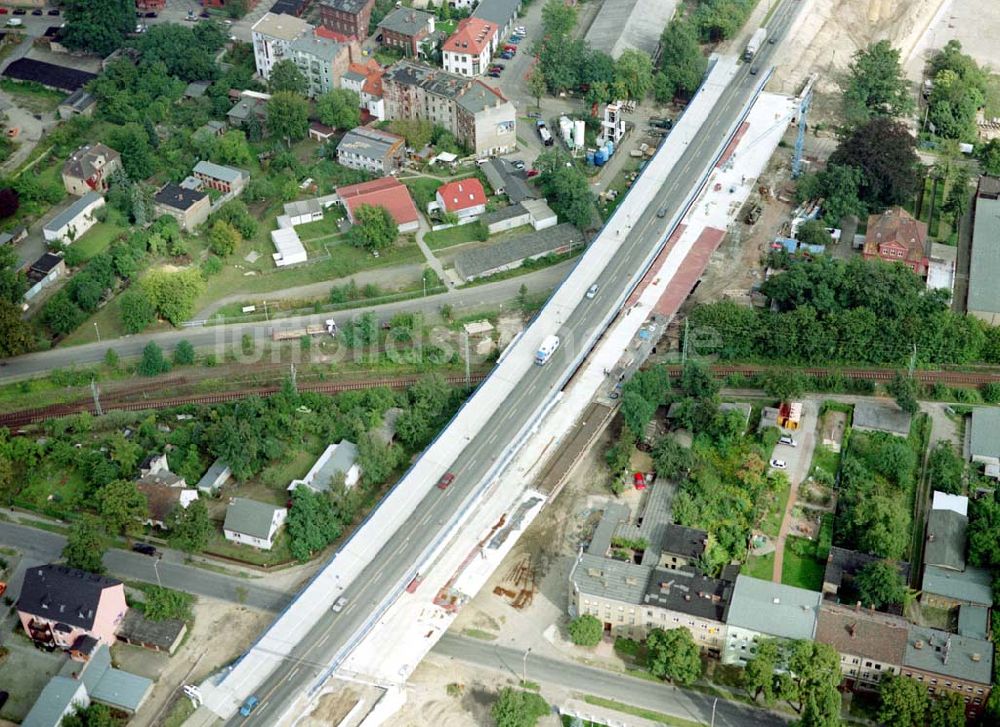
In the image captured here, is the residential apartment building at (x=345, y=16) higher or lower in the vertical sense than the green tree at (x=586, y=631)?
higher

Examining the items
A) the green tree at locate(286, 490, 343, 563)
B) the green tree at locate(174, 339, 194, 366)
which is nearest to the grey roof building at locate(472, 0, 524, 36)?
the green tree at locate(174, 339, 194, 366)

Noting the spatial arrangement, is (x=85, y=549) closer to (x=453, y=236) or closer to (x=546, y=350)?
(x=546, y=350)

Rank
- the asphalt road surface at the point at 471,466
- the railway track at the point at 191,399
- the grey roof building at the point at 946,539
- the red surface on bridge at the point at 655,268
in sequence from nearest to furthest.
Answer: the asphalt road surface at the point at 471,466
the grey roof building at the point at 946,539
the railway track at the point at 191,399
the red surface on bridge at the point at 655,268

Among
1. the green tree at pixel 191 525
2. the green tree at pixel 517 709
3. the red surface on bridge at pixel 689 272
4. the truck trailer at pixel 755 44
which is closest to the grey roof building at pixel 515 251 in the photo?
the red surface on bridge at pixel 689 272

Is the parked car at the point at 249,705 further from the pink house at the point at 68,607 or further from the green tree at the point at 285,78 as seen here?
the green tree at the point at 285,78

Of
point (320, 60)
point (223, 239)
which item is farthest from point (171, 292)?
point (320, 60)
